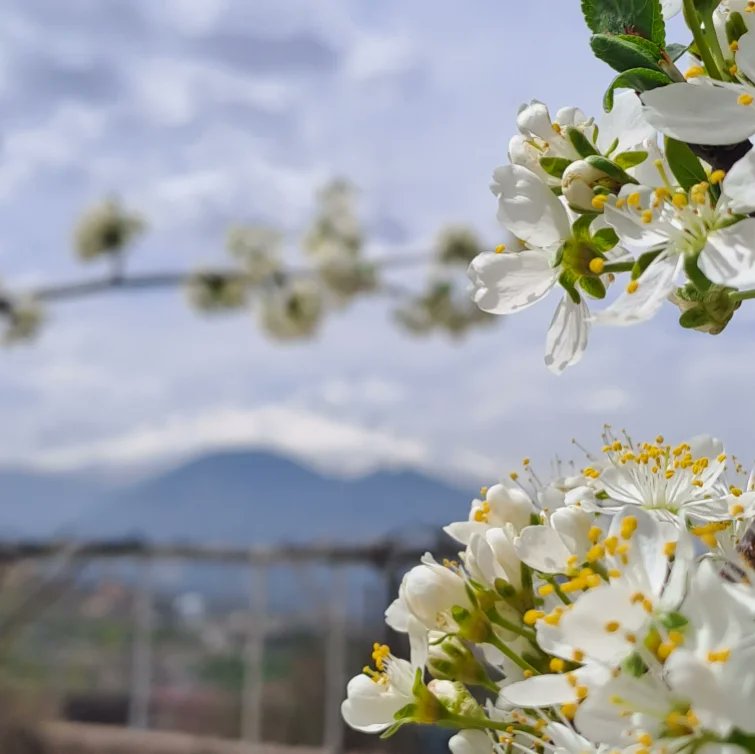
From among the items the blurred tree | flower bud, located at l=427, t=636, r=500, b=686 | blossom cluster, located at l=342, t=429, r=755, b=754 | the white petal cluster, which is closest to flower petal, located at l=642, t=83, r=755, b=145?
the white petal cluster

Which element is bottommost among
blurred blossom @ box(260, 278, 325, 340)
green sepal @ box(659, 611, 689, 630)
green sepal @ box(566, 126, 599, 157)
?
green sepal @ box(659, 611, 689, 630)

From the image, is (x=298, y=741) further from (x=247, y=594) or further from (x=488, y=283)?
(x=488, y=283)

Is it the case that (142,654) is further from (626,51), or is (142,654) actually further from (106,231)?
(626,51)

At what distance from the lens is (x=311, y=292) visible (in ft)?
11.5

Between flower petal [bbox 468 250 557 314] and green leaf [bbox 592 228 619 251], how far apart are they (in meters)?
0.02

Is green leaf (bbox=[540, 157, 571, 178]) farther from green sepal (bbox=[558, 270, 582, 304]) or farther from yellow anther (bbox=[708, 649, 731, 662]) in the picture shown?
yellow anther (bbox=[708, 649, 731, 662])

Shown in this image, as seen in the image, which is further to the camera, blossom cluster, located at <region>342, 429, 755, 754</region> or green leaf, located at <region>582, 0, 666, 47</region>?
green leaf, located at <region>582, 0, 666, 47</region>

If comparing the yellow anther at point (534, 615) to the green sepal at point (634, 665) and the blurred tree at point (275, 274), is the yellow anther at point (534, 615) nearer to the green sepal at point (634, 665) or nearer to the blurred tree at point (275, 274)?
the green sepal at point (634, 665)

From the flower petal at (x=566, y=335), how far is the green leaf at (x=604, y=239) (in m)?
0.03

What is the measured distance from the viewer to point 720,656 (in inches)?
10.7

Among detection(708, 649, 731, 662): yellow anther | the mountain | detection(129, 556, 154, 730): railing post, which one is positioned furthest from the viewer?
the mountain

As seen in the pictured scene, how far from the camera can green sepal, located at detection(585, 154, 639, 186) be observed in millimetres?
380

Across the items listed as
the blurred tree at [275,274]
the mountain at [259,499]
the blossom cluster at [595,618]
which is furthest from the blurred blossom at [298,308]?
the mountain at [259,499]

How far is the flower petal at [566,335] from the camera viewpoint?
1.35 ft
